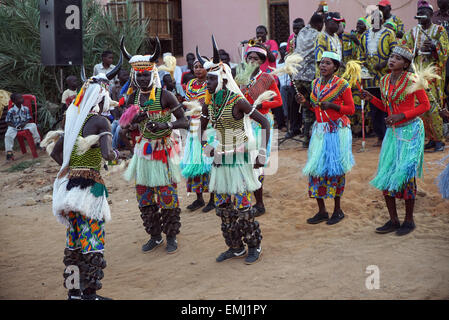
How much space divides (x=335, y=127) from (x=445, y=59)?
127 inches

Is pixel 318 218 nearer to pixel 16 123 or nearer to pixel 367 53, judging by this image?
pixel 367 53

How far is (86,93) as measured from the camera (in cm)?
458

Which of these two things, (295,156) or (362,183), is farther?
(295,156)

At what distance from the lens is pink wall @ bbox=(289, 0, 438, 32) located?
439 inches

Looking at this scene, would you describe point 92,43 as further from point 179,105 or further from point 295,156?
point 179,105

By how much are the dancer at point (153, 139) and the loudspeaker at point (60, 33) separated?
4.68 m

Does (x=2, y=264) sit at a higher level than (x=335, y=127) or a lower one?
lower

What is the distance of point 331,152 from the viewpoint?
612cm

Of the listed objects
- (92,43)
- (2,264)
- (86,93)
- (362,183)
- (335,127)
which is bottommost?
(2,264)

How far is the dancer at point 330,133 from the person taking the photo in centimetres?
607

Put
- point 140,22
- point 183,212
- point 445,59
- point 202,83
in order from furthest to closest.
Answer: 1. point 140,22
2. point 445,59
3. point 183,212
4. point 202,83

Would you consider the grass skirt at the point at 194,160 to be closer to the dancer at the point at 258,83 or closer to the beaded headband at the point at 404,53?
the dancer at the point at 258,83

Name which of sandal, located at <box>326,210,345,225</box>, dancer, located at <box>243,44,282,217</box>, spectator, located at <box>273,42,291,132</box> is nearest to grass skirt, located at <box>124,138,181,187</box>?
dancer, located at <box>243,44,282,217</box>

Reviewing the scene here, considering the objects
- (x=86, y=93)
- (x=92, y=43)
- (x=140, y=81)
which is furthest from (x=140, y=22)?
(x=86, y=93)
